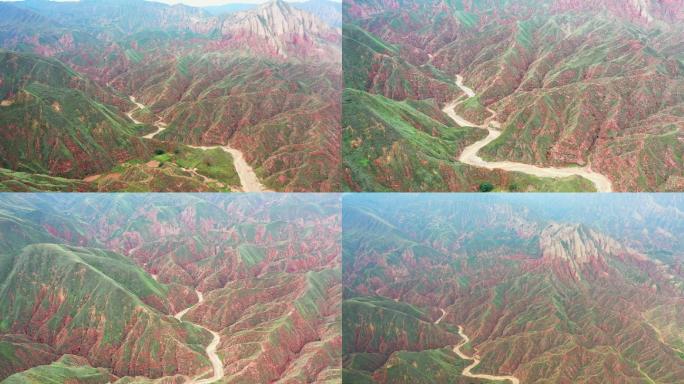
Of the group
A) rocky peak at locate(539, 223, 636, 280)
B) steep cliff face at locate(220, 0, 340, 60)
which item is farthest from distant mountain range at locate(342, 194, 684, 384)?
steep cliff face at locate(220, 0, 340, 60)

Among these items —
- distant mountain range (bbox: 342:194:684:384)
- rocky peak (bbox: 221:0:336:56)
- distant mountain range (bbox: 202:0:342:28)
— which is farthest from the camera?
rocky peak (bbox: 221:0:336:56)

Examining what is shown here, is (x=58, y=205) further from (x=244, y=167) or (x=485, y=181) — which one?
(x=485, y=181)

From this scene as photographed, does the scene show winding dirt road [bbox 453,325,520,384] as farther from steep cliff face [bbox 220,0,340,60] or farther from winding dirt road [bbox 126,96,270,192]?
steep cliff face [bbox 220,0,340,60]

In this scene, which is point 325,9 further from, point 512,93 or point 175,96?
point 512,93

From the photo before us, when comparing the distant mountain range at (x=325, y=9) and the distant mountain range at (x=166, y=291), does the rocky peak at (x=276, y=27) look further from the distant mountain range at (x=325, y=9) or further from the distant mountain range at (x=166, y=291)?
the distant mountain range at (x=166, y=291)

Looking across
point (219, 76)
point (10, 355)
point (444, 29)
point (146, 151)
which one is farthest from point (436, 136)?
point (10, 355)

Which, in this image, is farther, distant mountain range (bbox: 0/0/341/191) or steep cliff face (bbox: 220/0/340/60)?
steep cliff face (bbox: 220/0/340/60)
